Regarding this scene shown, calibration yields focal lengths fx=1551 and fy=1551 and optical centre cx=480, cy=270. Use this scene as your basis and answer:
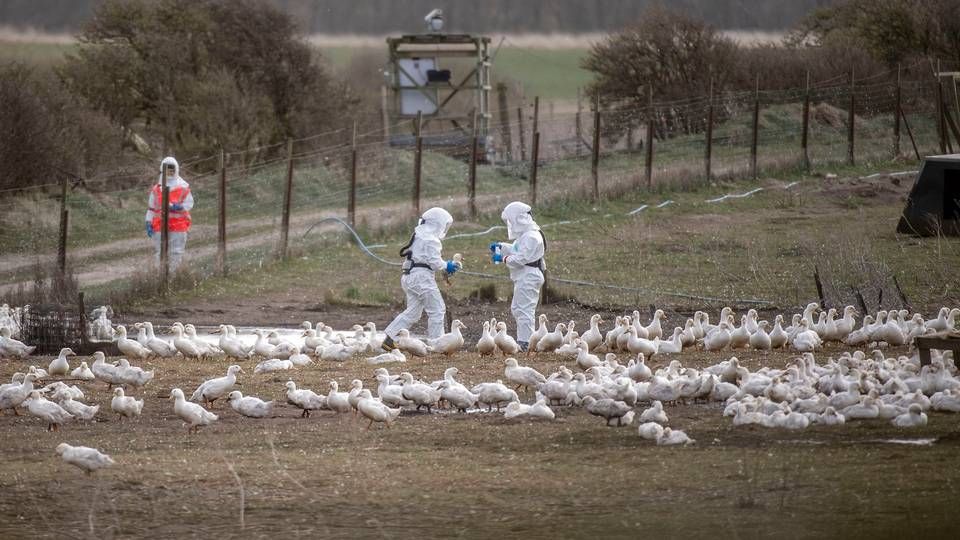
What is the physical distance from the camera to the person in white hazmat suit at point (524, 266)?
60.2 feet

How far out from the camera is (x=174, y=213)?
23.5 metres

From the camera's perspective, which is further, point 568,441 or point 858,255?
point 858,255

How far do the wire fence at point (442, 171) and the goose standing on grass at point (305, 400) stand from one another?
9.08m

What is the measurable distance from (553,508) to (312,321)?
10.8m

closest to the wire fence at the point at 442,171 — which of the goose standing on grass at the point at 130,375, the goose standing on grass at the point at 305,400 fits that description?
the goose standing on grass at the point at 130,375

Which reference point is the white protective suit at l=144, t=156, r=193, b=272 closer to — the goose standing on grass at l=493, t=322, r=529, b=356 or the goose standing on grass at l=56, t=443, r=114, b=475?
the goose standing on grass at l=493, t=322, r=529, b=356

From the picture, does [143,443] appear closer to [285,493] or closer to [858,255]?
[285,493]

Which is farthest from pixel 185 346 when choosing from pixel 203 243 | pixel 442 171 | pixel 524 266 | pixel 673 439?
pixel 442 171

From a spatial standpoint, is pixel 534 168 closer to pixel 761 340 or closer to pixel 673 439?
pixel 761 340

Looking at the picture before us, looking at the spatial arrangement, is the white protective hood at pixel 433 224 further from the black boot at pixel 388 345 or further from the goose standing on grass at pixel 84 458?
the goose standing on grass at pixel 84 458

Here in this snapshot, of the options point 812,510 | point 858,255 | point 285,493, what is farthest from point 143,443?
point 858,255

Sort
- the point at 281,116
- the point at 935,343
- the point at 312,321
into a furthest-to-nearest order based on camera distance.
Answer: the point at 281,116
the point at 312,321
the point at 935,343

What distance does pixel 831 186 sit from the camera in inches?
1278

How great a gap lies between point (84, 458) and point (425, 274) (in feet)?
25.2
